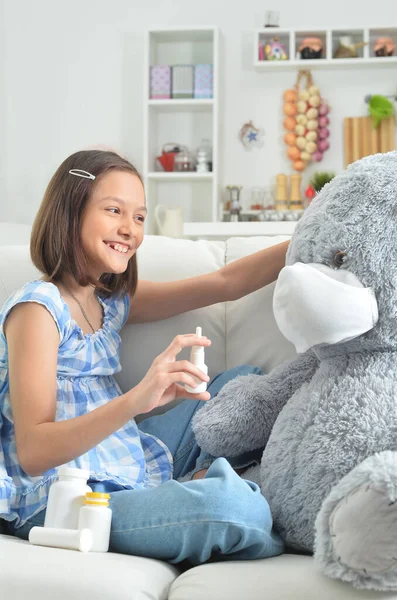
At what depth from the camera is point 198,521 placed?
3.14 ft

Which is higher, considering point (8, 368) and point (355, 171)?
point (355, 171)

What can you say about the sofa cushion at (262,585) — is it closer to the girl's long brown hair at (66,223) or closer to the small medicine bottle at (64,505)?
the small medicine bottle at (64,505)

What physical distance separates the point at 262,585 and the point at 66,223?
700mm

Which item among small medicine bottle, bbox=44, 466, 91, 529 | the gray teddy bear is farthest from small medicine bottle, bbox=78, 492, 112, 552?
the gray teddy bear

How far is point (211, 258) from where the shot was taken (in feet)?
4.93

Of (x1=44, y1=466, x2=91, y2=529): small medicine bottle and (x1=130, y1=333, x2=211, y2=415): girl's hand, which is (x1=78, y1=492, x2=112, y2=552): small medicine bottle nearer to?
(x1=44, y1=466, x2=91, y2=529): small medicine bottle

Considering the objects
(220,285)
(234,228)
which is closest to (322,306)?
(220,285)

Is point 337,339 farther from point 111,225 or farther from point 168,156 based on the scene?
point 168,156

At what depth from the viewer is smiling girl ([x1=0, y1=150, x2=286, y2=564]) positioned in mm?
985

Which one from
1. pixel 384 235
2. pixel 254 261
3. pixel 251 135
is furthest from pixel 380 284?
pixel 251 135

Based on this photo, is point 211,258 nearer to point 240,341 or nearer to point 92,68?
point 240,341

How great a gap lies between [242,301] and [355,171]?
0.43 meters

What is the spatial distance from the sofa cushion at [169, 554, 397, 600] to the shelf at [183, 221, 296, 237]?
284 cm

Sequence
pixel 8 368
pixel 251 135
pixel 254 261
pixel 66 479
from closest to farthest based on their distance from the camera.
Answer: pixel 66 479, pixel 8 368, pixel 254 261, pixel 251 135
